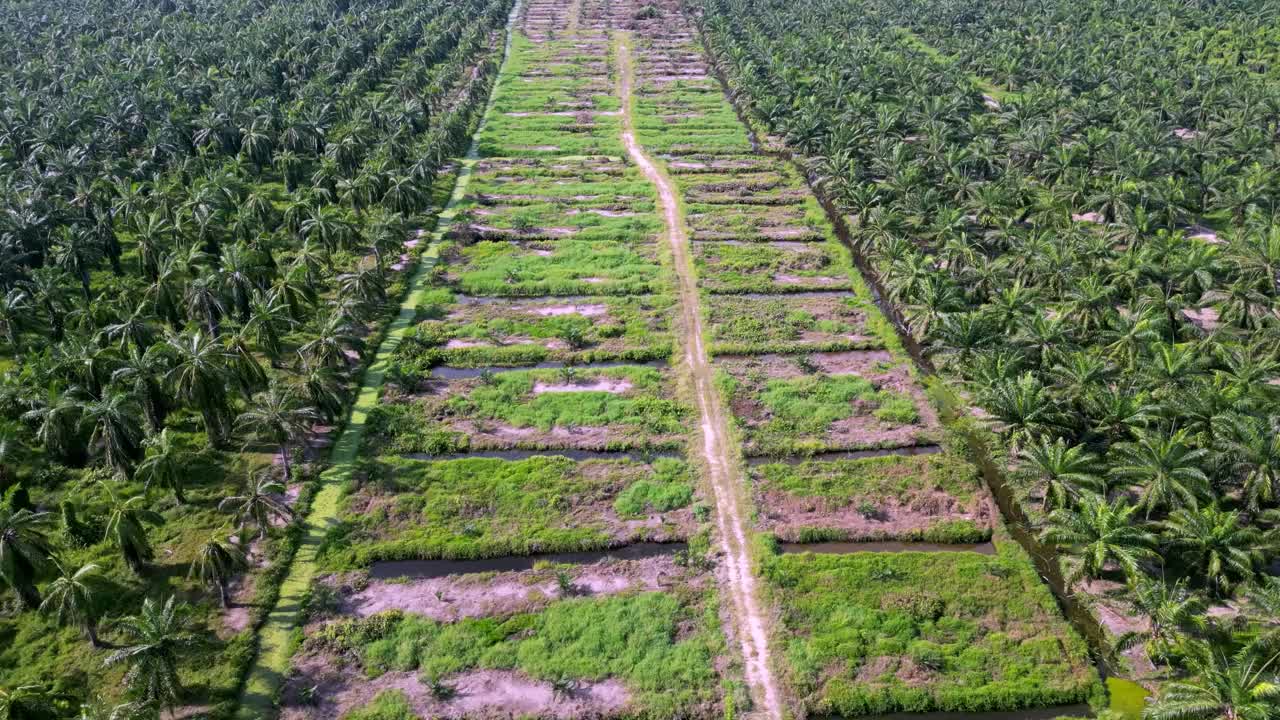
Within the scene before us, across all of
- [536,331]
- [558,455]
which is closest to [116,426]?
[558,455]

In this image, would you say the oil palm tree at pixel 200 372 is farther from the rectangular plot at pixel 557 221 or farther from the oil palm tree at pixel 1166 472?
the oil palm tree at pixel 1166 472

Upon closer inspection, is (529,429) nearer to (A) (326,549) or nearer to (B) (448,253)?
(A) (326,549)

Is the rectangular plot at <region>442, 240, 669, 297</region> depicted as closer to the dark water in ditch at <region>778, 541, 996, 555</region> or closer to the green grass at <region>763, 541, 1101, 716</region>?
the dark water in ditch at <region>778, 541, 996, 555</region>

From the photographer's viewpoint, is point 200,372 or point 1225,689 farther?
point 200,372

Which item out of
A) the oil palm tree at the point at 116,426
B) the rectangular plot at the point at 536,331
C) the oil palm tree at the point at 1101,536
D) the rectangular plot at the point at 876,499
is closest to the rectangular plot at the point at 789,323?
the rectangular plot at the point at 536,331

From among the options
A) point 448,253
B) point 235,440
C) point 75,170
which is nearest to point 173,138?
point 75,170

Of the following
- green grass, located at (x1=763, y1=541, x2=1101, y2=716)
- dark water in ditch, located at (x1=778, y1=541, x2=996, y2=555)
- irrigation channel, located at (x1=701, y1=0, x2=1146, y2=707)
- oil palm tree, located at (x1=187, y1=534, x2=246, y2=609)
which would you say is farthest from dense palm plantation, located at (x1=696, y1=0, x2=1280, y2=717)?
oil palm tree, located at (x1=187, y1=534, x2=246, y2=609)

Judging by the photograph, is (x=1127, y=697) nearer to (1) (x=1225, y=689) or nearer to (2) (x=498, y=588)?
(1) (x=1225, y=689)
